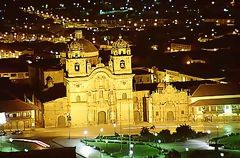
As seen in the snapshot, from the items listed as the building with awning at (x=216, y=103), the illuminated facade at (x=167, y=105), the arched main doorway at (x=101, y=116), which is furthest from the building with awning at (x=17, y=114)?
Result: the building with awning at (x=216, y=103)

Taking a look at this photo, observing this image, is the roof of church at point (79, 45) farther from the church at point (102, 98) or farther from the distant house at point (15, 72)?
the distant house at point (15, 72)

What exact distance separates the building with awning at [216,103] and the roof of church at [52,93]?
7634 mm

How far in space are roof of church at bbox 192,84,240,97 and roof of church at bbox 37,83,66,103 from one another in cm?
774

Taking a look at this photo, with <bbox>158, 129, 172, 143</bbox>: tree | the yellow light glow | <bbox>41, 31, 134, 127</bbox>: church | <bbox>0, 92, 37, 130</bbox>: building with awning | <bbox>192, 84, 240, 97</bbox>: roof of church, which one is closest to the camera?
<bbox>158, 129, 172, 143</bbox>: tree

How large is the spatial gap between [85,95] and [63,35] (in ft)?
134

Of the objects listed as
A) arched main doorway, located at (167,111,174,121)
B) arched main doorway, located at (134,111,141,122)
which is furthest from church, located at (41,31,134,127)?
arched main doorway, located at (167,111,174,121)

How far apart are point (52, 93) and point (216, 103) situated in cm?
963

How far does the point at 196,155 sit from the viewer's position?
32906 millimetres

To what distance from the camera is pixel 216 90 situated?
141 feet

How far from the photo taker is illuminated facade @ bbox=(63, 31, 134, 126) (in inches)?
1666

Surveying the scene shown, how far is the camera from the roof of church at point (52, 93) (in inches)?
1691

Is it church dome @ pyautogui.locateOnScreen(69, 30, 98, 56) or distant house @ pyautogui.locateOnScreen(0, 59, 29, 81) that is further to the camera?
distant house @ pyautogui.locateOnScreen(0, 59, 29, 81)

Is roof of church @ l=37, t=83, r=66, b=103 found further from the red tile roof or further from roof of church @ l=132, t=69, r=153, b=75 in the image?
roof of church @ l=132, t=69, r=153, b=75

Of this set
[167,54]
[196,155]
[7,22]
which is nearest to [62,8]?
[7,22]
